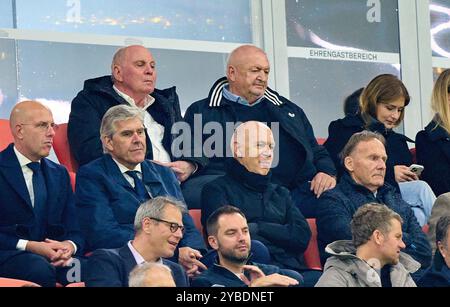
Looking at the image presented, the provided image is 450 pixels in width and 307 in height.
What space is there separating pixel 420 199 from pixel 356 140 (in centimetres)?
60

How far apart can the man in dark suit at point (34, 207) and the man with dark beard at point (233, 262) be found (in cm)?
66

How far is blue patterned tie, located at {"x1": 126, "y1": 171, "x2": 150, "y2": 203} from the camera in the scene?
24.6ft

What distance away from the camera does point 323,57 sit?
33.9 feet

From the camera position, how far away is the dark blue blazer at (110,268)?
6.77 metres

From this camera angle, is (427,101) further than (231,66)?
Yes

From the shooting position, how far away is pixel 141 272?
6629mm

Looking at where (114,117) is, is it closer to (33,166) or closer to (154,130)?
(33,166)

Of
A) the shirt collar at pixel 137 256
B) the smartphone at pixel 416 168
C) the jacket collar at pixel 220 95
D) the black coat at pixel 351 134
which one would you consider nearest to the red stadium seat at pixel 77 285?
the shirt collar at pixel 137 256

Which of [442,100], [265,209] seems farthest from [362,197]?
[442,100]

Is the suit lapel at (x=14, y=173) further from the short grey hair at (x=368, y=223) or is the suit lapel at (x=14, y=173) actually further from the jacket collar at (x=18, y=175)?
the short grey hair at (x=368, y=223)

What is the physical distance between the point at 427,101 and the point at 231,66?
2531 millimetres
